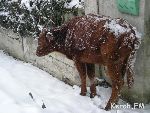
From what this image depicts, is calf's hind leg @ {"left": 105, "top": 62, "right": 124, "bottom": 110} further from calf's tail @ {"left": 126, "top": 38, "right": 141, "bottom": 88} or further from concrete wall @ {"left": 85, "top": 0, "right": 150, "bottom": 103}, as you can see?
concrete wall @ {"left": 85, "top": 0, "right": 150, "bottom": 103}

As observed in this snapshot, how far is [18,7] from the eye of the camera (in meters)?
7.81

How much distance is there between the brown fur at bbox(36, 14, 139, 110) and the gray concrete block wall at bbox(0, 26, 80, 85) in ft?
2.61

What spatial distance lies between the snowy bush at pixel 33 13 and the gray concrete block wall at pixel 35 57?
25 cm

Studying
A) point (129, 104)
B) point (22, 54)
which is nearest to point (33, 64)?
point (22, 54)

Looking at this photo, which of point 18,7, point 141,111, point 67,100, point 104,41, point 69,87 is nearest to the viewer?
point 104,41

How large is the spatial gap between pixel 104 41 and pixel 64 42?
2.69 feet

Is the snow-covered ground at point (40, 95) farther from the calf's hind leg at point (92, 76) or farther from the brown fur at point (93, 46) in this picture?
the brown fur at point (93, 46)

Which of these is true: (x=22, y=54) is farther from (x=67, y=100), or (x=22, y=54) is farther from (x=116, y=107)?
(x=116, y=107)

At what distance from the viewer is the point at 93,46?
209 inches

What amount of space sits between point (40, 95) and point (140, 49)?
6.40ft

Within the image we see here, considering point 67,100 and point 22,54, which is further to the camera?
point 22,54

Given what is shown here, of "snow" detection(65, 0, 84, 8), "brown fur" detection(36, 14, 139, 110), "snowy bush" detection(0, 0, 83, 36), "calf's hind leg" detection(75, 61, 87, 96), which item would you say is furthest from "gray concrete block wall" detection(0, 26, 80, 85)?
"snow" detection(65, 0, 84, 8)

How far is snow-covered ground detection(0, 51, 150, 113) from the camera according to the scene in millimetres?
5676

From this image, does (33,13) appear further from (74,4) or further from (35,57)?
(74,4)
